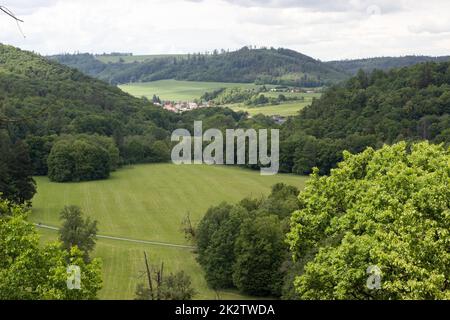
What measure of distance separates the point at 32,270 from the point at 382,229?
12.4 metres

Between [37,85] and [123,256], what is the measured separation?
101m

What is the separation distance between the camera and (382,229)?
20.5m

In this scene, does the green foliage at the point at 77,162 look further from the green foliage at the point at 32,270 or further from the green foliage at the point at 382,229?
the green foliage at the point at 382,229

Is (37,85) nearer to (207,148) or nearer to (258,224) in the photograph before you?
(207,148)

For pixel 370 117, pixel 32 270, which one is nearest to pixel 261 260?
pixel 32 270

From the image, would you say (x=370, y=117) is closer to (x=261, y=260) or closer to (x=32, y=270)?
(x=261, y=260)

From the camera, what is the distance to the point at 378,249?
1877cm

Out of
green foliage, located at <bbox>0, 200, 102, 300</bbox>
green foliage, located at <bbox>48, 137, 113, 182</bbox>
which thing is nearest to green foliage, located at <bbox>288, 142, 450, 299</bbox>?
green foliage, located at <bbox>0, 200, 102, 300</bbox>

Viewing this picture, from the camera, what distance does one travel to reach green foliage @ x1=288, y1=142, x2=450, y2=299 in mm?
18344

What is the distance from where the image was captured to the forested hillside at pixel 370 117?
4651 inches

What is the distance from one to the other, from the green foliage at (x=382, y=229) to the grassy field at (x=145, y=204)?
74.6ft

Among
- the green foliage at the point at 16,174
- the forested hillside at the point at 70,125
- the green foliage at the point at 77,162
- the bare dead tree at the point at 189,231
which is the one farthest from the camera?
the green foliage at the point at 77,162

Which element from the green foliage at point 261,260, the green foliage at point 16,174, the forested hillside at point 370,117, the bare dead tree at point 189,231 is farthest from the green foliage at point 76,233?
the forested hillside at point 370,117
